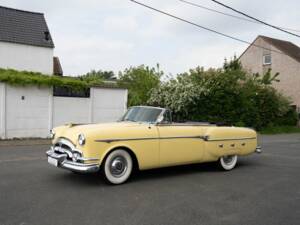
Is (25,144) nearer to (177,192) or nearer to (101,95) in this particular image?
(101,95)

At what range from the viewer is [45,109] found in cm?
1514

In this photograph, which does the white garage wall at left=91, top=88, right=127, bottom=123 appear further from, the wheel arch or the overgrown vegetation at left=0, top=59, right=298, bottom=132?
the wheel arch

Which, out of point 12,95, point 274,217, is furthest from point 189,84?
point 274,217

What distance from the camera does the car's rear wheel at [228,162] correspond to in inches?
326

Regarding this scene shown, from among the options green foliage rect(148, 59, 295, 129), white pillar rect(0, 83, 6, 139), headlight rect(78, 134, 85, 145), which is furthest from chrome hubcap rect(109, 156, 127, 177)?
green foliage rect(148, 59, 295, 129)

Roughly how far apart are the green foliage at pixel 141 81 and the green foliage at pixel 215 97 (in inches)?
42.8

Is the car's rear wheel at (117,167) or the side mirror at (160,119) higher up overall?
the side mirror at (160,119)

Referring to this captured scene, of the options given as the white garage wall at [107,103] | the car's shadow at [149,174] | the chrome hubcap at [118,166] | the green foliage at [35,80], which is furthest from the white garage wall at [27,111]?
the chrome hubcap at [118,166]

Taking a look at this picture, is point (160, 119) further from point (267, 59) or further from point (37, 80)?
point (267, 59)

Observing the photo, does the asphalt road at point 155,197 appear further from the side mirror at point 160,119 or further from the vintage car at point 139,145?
the side mirror at point 160,119

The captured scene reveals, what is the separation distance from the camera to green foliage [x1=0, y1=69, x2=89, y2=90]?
1413cm

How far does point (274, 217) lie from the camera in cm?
487

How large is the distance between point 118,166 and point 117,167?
3 centimetres

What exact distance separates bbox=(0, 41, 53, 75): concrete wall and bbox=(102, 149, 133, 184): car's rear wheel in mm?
15073
